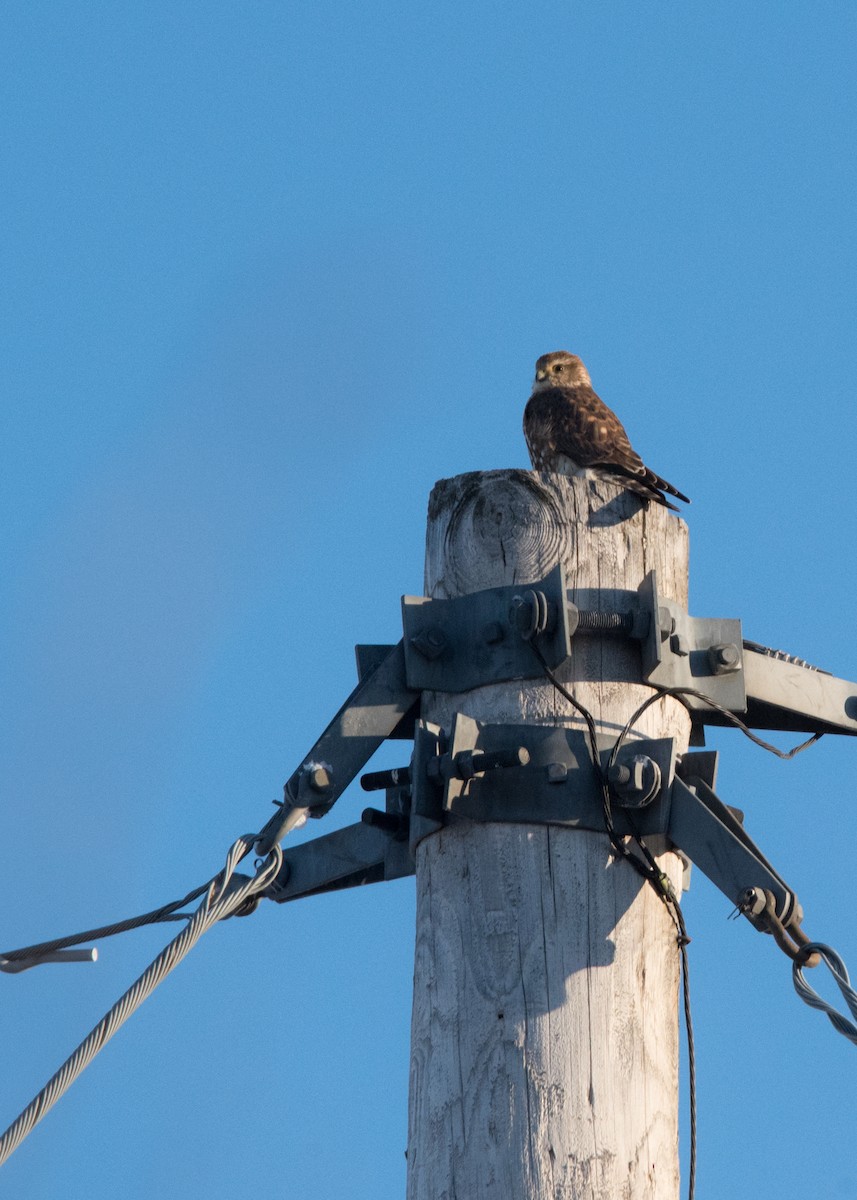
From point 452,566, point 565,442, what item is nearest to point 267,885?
point 452,566

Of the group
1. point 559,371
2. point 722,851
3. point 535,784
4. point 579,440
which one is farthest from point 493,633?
point 559,371

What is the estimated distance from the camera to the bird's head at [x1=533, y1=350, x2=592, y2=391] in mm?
9312

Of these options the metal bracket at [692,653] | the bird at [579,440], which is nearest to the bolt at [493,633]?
the metal bracket at [692,653]

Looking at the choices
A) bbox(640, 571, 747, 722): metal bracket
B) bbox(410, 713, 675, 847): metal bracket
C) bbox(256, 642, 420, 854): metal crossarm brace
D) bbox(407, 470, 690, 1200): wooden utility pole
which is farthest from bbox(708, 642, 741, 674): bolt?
bbox(256, 642, 420, 854): metal crossarm brace

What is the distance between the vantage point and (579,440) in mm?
6398

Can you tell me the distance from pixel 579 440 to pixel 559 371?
10.0 ft

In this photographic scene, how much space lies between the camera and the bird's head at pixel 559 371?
30.6ft

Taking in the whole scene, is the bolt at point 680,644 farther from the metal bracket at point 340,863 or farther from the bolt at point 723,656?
the metal bracket at point 340,863

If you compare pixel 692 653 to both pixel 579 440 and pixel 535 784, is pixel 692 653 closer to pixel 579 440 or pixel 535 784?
pixel 535 784

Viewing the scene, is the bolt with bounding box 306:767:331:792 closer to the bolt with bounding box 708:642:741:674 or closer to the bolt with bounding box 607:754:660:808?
the bolt with bounding box 607:754:660:808

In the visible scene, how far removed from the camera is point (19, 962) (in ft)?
11.5

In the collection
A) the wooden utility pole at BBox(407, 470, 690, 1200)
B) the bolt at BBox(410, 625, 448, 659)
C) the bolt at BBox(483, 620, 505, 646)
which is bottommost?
the wooden utility pole at BBox(407, 470, 690, 1200)

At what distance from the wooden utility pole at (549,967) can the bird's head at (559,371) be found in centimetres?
594

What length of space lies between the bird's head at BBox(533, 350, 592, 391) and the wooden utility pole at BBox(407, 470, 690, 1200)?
5940mm
